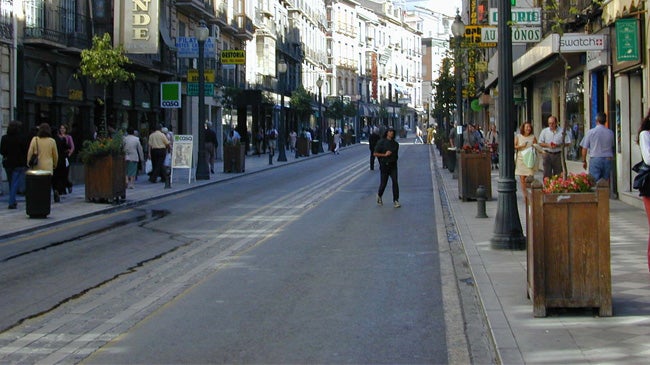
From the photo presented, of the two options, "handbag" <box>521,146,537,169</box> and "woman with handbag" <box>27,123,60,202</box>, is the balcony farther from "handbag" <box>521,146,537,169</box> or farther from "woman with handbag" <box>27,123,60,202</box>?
"handbag" <box>521,146,537,169</box>

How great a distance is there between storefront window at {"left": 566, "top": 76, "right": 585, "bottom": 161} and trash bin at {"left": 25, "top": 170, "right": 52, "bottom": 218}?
44.3 feet

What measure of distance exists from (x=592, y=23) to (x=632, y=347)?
15.0 m

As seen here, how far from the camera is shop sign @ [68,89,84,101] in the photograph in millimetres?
27406

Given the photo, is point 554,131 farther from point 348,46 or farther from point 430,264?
point 348,46

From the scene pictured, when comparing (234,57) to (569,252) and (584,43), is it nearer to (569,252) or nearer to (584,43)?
(584,43)

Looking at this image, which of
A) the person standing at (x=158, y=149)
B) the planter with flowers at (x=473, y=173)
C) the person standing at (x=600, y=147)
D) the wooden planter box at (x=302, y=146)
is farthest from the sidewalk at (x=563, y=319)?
the wooden planter box at (x=302, y=146)

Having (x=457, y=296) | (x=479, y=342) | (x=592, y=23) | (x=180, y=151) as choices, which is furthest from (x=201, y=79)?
(x=479, y=342)

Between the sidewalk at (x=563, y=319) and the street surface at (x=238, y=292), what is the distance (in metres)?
0.30

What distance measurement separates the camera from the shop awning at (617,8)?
1645 centimetres

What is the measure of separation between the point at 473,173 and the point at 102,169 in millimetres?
8272

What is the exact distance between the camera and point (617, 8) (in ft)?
57.1

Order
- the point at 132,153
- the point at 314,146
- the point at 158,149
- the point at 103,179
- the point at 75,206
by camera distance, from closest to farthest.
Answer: the point at 75,206 → the point at 103,179 → the point at 132,153 → the point at 158,149 → the point at 314,146

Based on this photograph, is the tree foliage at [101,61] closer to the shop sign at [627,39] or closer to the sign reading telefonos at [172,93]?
the sign reading telefonos at [172,93]

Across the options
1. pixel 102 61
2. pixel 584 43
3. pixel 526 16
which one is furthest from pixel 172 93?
pixel 526 16
